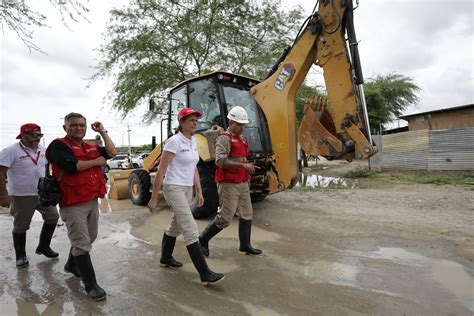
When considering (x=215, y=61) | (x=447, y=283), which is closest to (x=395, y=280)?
(x=447, y=283)

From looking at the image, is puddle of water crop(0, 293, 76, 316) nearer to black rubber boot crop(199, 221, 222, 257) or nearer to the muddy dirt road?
the muddy dirt road

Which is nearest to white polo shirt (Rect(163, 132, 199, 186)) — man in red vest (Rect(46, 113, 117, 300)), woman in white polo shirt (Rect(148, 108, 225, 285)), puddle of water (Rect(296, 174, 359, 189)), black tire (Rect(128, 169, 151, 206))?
woman in white polo shirt (Rect(148, 108, 225, 285))

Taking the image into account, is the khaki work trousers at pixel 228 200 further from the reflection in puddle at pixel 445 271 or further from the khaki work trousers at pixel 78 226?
the reflection in puddle at pixel 445 271

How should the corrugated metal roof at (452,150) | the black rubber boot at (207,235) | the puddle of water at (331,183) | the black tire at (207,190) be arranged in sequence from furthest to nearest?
the corrugated metal roof at (452,150), the puddle of water at (331,183), the black tire at (207,190), the black rubber boot at (207,235)

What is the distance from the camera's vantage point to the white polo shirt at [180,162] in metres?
3.56

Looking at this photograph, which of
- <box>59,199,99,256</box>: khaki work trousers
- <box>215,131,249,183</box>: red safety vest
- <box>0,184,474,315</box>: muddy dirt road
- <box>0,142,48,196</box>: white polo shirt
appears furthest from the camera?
<box>215,131,249,183</box>: red safety vest

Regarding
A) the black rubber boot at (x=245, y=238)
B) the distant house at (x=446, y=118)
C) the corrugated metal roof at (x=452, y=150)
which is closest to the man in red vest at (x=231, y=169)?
the black rubber boot at (x=245, y=238)

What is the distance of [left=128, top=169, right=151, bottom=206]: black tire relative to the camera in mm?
7938

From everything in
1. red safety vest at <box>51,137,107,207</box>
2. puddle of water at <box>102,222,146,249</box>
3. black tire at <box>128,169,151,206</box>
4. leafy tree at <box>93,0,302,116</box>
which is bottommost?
puddle of water at <box>102,222,146,249</box>

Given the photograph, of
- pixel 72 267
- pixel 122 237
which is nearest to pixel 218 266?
pixel 72 267

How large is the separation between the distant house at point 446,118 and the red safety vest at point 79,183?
61.4 ft

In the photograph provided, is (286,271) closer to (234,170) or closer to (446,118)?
(234,170)

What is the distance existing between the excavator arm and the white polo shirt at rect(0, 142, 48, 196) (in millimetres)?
3509

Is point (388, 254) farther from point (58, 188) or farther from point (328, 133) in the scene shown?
point (58, 188)
